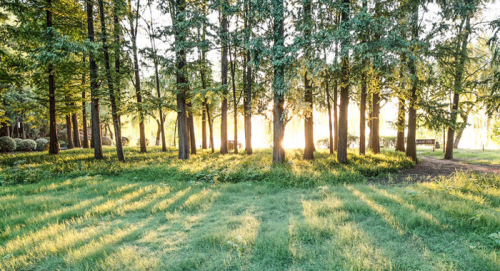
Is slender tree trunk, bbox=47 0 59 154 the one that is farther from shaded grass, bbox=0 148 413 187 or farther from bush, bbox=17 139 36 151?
bush, bbox=17 139 36 151

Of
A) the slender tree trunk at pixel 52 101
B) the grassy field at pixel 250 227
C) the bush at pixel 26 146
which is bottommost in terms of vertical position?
the grassy field at pixel 250 227

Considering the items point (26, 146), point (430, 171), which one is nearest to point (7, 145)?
point (26, 146)

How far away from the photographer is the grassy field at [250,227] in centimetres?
317

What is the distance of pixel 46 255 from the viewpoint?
3537 millimetres

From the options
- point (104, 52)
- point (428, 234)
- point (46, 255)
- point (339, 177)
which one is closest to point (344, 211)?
point (428, 234)

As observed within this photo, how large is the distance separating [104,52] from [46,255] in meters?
12.4

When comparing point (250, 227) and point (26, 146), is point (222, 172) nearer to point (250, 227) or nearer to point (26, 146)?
point (250, 227)

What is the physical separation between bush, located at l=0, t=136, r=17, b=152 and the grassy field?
14.2m

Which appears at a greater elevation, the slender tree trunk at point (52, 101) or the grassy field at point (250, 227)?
the slender tree trunk at point (52, 101)

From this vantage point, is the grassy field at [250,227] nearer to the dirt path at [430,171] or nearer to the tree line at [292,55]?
the dirt path at [430,171]

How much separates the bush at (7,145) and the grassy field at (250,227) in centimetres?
1415

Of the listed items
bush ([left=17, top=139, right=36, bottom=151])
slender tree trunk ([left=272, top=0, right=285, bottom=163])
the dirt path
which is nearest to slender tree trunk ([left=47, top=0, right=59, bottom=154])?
bush ([left=17, top=139, right=36, bottom=151])

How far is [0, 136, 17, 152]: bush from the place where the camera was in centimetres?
1695

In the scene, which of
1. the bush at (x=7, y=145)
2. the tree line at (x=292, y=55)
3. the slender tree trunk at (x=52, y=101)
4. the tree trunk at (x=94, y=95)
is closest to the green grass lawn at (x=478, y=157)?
the tree line at (x=292, y=55)
